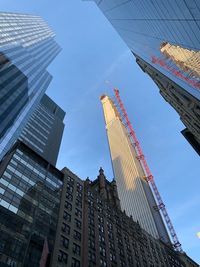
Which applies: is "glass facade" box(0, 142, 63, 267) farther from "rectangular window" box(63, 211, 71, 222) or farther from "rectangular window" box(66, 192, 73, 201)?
"rectangular window" box(66, 192, 73, 201)

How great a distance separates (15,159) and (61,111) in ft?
437

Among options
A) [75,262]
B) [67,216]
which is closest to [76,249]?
[75,262]

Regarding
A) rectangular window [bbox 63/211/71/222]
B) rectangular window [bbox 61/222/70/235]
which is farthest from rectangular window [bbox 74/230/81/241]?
rectangular window [bbox 63/211/71/222]

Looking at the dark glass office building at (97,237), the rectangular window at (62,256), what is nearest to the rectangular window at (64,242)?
the dark glass office building at (97,237)

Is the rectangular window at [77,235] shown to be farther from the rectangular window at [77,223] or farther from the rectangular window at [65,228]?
the rectangular window at [65,228]

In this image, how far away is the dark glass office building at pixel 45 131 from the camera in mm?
127125

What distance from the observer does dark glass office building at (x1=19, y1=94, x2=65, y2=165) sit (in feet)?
417

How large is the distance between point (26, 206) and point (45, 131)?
9632cm

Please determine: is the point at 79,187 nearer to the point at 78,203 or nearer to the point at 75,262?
the point at 78,203

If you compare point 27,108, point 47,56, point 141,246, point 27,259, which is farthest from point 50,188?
point 47,56

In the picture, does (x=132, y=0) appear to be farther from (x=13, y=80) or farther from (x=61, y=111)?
(x=61, y=111)

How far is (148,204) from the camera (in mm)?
179625

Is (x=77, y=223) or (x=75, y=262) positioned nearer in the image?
(x=75, y=262)

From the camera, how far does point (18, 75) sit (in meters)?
129
